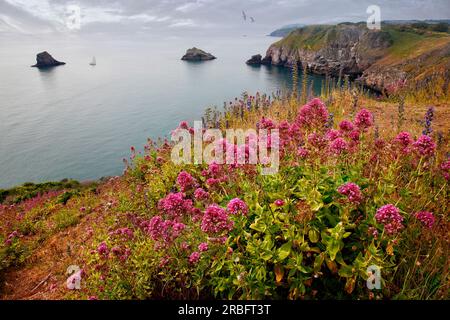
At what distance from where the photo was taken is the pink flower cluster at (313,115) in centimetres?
463

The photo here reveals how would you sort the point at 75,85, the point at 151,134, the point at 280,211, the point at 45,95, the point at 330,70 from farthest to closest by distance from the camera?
1. the point at 330,70
2. the point at 75,85
3. the point at 45,95
4. the point at 151,134
5. the point at 280,211

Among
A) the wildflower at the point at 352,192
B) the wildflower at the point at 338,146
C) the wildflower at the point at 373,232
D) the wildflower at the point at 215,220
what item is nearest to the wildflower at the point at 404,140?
the wildflower at the point at 338,146

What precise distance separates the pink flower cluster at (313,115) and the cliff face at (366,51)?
4226cm

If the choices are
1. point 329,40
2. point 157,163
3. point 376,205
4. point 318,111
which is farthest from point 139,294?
point 329,40

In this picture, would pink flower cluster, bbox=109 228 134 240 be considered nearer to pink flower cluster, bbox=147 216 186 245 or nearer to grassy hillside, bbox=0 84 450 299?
grassy hillside, bbox=0 84 450 299

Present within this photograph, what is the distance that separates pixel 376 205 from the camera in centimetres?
366

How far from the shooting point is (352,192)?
3186 millimetres

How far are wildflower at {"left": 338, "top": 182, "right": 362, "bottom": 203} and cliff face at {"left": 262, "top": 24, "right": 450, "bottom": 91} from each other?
4402cm

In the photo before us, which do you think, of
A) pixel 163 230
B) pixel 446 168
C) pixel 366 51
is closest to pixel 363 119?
pixel 446 168

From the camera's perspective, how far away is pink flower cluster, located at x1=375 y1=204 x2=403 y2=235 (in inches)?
116

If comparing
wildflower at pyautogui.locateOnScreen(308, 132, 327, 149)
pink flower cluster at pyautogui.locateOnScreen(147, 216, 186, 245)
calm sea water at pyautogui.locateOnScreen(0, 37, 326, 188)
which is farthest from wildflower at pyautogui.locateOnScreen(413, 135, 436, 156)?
calm sea water at pyautogui.locateOnScreen(0, 37, 326, 188)

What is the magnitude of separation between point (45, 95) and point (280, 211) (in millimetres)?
69087

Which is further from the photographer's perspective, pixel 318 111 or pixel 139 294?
pixel 318 111
